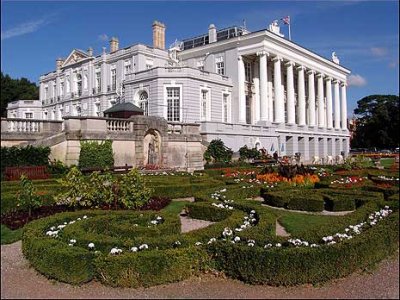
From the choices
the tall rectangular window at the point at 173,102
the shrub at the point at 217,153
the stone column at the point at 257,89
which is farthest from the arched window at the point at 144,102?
the stone column at the point at 257,89

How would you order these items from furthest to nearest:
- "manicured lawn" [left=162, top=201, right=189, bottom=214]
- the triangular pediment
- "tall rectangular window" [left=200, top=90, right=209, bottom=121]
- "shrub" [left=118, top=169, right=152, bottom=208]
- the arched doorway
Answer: the triangular pediment, "tall rectangular window" [left=200, top=90, right=209, bottom=121], the arched doorway, "manicured lawn" [left=162, top=201, right=189, bottom=214], "shrub" [left=118, top=169, right=152, bottom=208]

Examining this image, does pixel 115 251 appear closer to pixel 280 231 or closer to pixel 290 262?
pixel 290 262

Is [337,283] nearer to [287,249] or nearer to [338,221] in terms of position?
[287,249]

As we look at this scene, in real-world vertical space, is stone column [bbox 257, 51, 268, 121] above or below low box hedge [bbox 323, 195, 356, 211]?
above

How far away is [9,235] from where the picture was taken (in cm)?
831

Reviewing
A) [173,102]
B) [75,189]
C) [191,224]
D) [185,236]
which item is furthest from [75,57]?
[185,236]

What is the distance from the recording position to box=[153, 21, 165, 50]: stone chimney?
46100 mm

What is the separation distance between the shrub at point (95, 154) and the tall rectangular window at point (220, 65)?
88.1 feet

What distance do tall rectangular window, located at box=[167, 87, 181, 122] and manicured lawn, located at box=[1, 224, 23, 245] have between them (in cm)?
2854

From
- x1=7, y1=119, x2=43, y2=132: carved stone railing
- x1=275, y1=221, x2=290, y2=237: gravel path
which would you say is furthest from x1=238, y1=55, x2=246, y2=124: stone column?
x1=275, y1=221, x2=290, y2=237: gravel path

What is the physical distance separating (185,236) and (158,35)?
140 ft

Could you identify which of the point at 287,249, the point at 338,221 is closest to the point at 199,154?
the point at 338,221

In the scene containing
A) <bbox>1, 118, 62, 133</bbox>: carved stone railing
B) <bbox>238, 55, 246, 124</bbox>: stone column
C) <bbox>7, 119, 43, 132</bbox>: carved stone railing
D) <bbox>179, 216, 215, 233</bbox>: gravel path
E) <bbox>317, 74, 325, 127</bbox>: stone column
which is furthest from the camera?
<bbox>317, 74, 325, 127</bbox>: stone column

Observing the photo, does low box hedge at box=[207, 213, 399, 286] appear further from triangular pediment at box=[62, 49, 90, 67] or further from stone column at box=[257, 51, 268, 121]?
triangular pediment at box=[62, 49, 90, 67]
